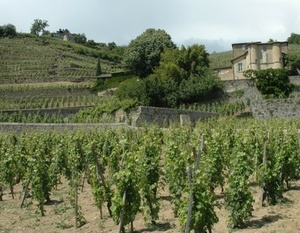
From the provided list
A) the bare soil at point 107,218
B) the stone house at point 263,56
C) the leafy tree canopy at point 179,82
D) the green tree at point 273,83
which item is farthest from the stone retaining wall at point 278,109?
the bare soil at point 107,218

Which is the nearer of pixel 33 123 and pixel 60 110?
pixel 33 123

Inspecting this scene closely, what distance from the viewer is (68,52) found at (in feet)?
272

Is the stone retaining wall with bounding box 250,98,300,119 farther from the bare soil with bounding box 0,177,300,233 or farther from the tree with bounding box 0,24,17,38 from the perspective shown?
the tree with bounding box 0,24,17,38

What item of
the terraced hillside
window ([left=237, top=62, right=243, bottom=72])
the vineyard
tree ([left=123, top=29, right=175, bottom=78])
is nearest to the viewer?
the vineyard

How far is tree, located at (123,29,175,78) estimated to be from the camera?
173 feet

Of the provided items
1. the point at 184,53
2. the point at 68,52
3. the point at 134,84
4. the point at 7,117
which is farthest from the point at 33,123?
the point at 68,52

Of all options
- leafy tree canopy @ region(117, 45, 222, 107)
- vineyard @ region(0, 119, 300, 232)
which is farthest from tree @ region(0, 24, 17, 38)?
vineyard @ region(0, 119, 300, 232)

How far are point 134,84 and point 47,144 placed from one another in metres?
18.9

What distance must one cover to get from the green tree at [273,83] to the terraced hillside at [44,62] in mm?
25479

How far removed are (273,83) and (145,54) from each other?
1609 centimetres

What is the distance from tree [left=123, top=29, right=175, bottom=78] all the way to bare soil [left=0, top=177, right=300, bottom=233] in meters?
38.0

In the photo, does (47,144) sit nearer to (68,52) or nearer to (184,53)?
(184,53)

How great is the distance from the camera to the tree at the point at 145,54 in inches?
2072

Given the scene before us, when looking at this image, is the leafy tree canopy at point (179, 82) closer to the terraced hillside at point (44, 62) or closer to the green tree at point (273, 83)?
the green tree at point (273, 83)
